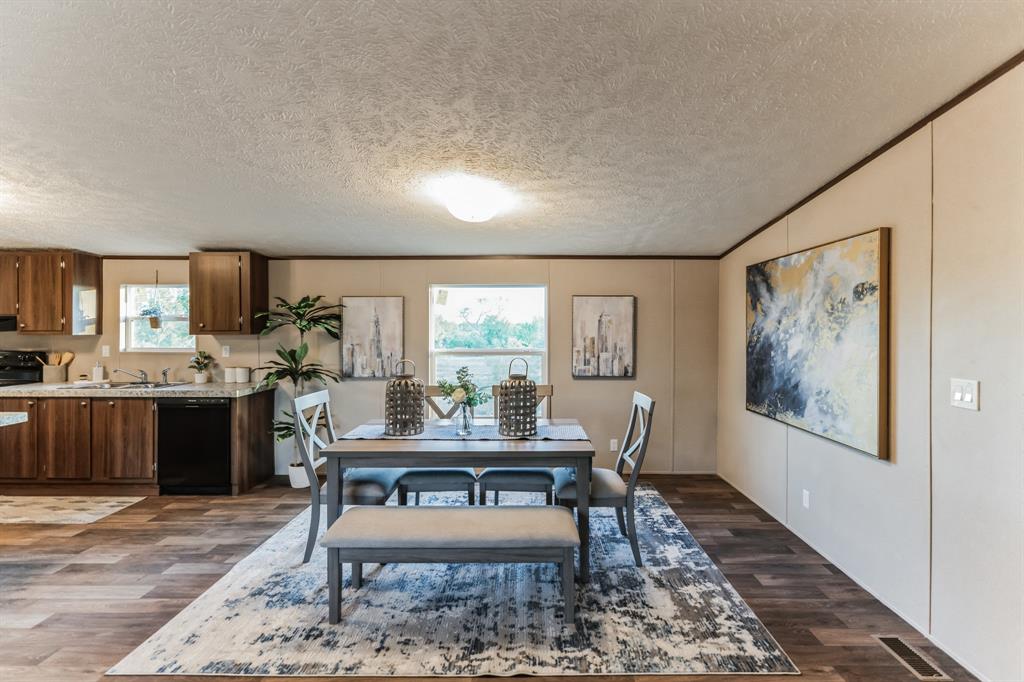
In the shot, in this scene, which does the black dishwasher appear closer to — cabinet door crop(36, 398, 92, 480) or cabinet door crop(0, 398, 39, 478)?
cabinet door crop(36, 398, 92, 480)

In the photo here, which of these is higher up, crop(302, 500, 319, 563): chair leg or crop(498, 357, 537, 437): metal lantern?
crop(498, 357, 537, 437): metal lantern

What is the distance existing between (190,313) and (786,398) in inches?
199

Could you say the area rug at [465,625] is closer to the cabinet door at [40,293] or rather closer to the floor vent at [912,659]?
the floor vent at [912,659]

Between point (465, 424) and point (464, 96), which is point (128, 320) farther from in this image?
point (464, 96)

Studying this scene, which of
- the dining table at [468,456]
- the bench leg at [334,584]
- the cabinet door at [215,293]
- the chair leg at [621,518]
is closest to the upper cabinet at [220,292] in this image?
the cabinet door at [215,293]

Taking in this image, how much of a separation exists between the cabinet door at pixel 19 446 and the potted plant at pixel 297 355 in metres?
1.88

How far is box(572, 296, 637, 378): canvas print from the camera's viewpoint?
493cm

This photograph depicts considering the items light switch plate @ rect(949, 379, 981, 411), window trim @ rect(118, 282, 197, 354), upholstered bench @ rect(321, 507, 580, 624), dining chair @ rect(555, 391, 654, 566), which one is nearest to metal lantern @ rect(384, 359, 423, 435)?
upholstered bench @ rect(321, 507, 580, 624)

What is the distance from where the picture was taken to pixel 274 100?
1.90 m

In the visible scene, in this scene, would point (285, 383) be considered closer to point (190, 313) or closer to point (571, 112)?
point (190, 313)

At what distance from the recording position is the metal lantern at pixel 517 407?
9.71 feet

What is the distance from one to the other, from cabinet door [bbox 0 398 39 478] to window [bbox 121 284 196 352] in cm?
94

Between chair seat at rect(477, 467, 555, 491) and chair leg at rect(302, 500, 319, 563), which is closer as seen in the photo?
chair leg at rect(302, 500, 319, 563)

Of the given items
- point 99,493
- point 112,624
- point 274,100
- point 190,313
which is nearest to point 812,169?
point 274,100
